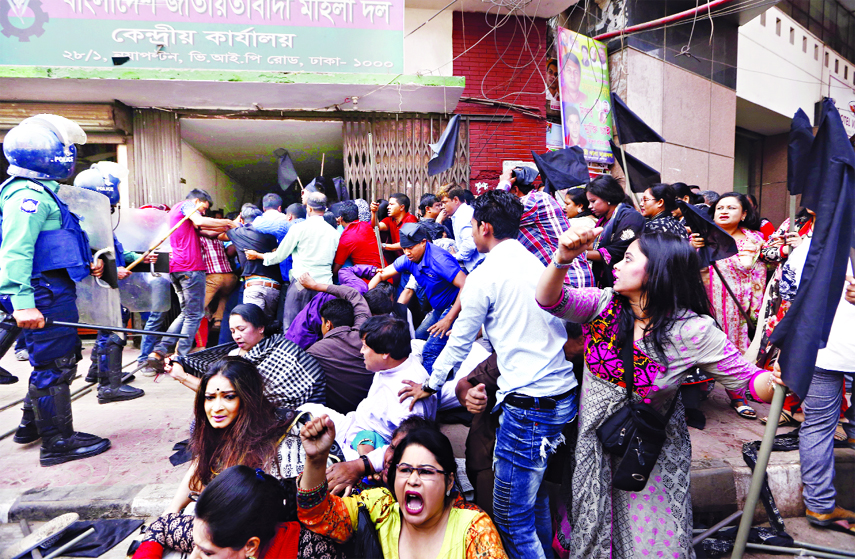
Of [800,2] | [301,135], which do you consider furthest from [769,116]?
[301,135]

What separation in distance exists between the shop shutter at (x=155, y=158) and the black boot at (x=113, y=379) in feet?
10.6

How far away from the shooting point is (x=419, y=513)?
2018mm

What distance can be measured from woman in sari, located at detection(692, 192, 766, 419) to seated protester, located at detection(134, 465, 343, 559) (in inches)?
152

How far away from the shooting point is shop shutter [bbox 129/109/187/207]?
279 inches

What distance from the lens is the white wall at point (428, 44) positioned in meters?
7.70

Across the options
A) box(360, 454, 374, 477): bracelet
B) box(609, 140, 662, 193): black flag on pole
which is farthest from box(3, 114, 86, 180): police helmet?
box(609, 140, 662, 193): black flag on pole

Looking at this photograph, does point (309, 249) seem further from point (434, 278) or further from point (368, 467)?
point (368, 467)

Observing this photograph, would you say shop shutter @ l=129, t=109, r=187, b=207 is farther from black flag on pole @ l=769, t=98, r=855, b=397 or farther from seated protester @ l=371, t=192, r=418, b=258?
black flag on pole @ l=769, t=98, r=855, b=397

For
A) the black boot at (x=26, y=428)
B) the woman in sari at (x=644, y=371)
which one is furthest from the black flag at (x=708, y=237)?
the black boot at (x=26, y=428)

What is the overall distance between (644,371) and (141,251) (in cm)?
513

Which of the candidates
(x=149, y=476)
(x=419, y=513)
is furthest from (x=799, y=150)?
(x=149, y=476)

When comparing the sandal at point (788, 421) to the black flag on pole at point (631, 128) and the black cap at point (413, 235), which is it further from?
the black cap at point (413, 235)

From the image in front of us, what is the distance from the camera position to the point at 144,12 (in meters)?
6.46

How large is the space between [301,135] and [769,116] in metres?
11.4
